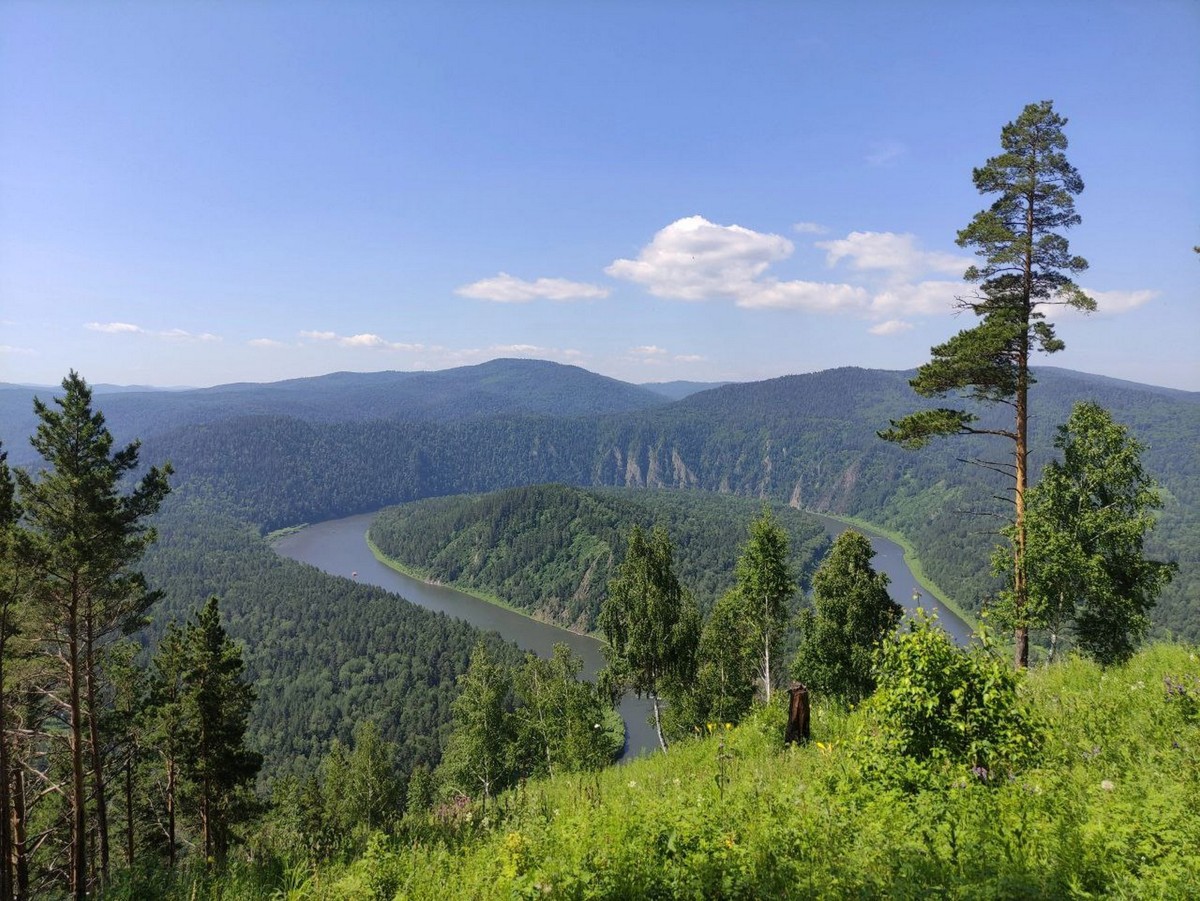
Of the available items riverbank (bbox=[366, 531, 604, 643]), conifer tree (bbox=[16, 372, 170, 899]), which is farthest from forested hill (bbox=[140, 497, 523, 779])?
conifer tree (bbox=[16, 372, 170, 899])

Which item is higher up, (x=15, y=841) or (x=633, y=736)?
(x=15, y=841)

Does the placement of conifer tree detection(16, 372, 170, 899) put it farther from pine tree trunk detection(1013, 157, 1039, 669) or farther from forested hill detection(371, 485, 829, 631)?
forested hill detection(371, 485, 829, 631)

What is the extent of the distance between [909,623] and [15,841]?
21.4 m

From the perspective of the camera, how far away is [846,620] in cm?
2177

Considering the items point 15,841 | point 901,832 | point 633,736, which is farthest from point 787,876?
point 633,736

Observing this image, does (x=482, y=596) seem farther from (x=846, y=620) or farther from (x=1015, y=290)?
(x=1015, y=290)

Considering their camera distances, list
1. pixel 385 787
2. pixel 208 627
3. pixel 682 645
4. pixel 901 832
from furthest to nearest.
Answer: pixel 385 787
pixel 682 645
pixel 208 627
pixel 901 832

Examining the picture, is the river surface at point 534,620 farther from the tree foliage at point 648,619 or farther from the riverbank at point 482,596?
the tree foliage at point 648,619

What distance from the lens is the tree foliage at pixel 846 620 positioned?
2145 centimetres

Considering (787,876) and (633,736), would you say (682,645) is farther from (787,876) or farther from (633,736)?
(633,736)

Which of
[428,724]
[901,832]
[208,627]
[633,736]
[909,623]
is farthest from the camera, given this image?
[428,724]

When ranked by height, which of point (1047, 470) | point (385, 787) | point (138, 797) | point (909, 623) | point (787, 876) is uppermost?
point (1047, 470)

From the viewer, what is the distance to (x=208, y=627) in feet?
66.2

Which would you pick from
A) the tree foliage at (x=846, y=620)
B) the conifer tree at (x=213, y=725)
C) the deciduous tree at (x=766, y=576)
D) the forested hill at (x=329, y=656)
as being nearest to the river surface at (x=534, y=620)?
the forested hill at (x=329, y=656)
